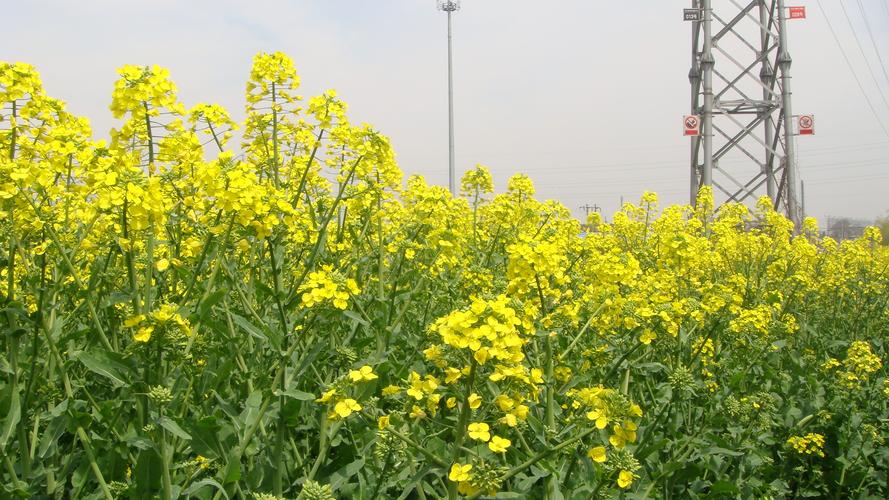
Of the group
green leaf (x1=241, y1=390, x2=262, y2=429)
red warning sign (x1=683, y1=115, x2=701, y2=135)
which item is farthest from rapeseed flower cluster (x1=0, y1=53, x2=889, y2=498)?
red warning sign (x1=683, y1=115, x2=701, y2=135)

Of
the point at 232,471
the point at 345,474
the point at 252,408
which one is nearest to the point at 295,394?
the point at 252,408

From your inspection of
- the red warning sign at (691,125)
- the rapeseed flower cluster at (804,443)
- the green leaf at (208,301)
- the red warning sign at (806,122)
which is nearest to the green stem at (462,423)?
the green leaf at (208,301)

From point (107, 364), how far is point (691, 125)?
13.6 meters

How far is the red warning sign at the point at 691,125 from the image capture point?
1360cm

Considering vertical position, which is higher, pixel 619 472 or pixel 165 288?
pixel 165 288

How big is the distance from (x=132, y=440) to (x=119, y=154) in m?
0.93

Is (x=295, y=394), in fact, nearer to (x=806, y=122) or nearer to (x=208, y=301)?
(x=208, y=301)

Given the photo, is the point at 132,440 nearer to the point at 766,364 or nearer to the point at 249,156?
the point at 249,156

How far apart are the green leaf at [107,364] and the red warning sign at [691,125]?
1340cm

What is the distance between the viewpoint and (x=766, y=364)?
4051 millimetres

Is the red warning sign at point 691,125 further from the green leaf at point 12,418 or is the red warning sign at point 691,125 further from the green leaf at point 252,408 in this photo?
the green leaf at point 12,418

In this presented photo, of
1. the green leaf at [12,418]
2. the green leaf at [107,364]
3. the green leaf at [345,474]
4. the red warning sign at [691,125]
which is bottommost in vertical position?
the green leaf at [345,474]

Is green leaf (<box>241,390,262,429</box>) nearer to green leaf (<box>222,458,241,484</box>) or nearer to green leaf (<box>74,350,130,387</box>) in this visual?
green leaf (<box>222,458,241,484</box>)

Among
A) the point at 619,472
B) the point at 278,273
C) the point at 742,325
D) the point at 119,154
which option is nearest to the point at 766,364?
the point at 742,325
